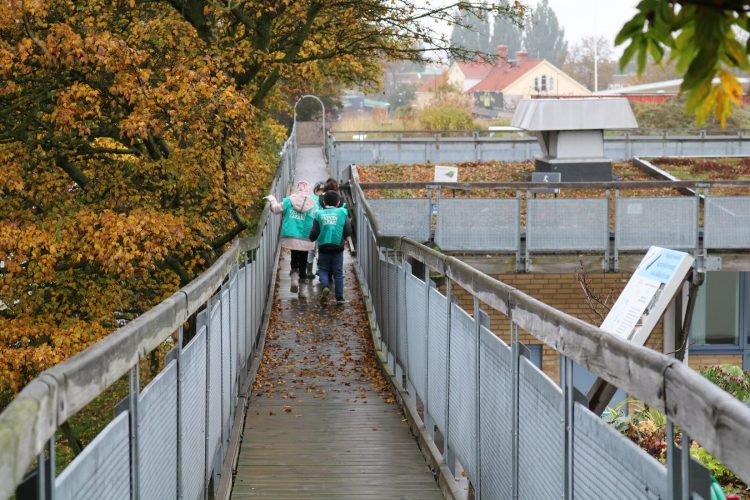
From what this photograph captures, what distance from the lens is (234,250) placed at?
28.9 ft

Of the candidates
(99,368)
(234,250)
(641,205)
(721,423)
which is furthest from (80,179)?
(721,423)

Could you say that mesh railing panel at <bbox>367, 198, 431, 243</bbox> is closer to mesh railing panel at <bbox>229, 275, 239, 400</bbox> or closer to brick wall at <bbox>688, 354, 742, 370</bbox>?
brick wall at <bbox>688, 354, 742, 370</bbox>

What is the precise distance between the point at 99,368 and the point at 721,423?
1792 mm

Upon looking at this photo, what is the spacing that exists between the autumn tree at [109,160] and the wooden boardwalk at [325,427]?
6.26 ft

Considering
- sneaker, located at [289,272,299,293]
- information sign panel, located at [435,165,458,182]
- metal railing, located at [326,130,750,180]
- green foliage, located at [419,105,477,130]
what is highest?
green foliage, located at [419,105,477,130]

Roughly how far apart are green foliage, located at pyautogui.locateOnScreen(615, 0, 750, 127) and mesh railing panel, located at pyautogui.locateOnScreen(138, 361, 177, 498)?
91.9 inches

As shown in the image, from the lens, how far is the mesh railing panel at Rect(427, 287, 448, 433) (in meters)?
7.35

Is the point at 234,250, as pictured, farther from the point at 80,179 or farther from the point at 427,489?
the point at 80,179

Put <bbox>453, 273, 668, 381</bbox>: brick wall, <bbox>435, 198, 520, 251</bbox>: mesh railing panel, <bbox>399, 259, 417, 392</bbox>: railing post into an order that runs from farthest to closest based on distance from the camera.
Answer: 1. <bbox>453, 273, 668, 381</bbox>: brick wall
2. <bbox>435, 198, 520, 251</bbox>: mesh railing panel
3. <bbox>399, 259, 417, 392</bbox>: railing post

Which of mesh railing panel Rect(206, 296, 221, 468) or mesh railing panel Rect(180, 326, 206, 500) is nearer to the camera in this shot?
mesh railing panel Rect(180, 326, 206, 500)

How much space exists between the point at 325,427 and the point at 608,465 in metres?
6.25

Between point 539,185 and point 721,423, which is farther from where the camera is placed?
point 539,185

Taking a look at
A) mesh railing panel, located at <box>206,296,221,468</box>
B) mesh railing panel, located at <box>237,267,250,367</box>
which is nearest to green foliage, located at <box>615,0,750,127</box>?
mesh railing panel, located at <box>206,296,221,468</box>

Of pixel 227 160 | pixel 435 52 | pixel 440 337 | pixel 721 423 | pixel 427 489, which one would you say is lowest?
pixel 427 489
